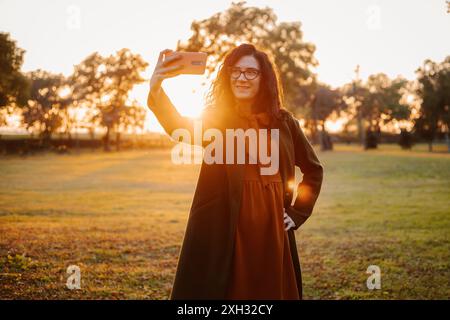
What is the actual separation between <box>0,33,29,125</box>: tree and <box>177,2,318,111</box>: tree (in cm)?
1214

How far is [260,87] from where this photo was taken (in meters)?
2.96

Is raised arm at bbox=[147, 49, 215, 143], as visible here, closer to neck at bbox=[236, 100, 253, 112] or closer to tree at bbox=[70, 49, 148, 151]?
neck at bbox=[236, 100, 253, 112]

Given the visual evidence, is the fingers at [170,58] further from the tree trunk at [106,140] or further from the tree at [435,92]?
the tree trunk at [106,140]

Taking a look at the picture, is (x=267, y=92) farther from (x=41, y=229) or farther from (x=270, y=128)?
(x=41, y=229)

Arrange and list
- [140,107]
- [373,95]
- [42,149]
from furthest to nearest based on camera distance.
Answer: [373,95] → [140,107] → [42,149]

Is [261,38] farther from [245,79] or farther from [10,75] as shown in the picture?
[245,79]

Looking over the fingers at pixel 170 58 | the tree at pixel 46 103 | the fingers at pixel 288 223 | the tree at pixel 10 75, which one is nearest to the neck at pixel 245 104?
the fingers at pixel 170 58

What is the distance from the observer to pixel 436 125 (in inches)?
2104

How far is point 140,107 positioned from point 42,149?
17.4 meters

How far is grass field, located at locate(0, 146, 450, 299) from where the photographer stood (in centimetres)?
600

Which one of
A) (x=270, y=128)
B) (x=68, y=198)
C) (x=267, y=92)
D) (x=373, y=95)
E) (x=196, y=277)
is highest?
(x=373, y=95)

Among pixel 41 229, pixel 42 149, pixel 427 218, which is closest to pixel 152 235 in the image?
pixel 41 229

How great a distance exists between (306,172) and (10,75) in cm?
1934

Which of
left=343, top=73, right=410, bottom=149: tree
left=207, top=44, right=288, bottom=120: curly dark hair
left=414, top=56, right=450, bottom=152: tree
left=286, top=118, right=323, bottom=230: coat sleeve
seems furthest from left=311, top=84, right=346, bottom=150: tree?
left=207, top=44, right=288, bottom=120: curly dark hair
